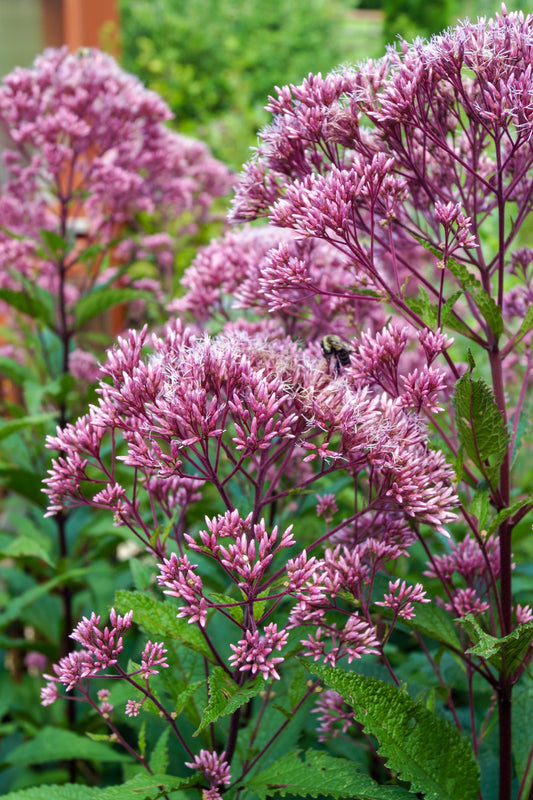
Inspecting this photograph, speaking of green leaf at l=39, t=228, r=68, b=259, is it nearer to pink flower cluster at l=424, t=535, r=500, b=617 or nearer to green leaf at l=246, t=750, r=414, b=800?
pink flower cluster at l=424, t=535, r=500, b=617

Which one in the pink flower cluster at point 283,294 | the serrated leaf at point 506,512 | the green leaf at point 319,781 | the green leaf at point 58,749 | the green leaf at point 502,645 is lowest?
the green leaf at point 58,749

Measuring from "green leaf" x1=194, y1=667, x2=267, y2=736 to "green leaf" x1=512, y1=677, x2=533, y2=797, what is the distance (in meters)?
0.59

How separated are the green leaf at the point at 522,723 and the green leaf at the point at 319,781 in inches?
14.2

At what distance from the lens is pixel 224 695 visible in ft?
3.97

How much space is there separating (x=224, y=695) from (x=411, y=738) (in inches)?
12.6

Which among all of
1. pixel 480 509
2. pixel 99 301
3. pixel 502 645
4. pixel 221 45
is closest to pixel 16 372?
pixel 99 301

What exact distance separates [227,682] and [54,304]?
75.0 inches

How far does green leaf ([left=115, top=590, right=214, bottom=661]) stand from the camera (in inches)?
52.2

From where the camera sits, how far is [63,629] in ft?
8.45

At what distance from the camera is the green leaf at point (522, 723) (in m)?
1.50

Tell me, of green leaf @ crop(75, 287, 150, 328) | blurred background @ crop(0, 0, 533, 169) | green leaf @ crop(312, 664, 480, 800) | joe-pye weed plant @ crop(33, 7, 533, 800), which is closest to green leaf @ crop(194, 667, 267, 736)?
joe-pye weed plant @ crop(33, 7, 533, 800)

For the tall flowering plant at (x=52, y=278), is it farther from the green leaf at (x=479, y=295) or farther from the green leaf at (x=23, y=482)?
the green leaf at (x=479, y=295)

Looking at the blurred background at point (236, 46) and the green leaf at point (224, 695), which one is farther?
the blurred background at point (236, 46)

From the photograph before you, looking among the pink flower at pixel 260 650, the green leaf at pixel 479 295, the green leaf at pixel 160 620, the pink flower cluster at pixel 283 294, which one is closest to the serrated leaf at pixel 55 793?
the green leaf at pixel 160 620
